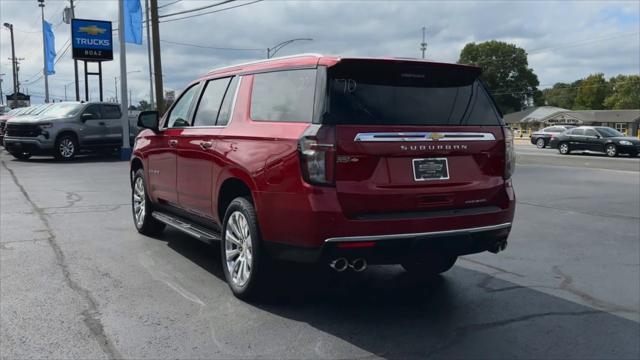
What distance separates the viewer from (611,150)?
2956cm

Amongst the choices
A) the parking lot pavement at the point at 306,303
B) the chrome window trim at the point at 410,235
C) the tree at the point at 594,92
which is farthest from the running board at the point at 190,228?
the tree at the point at 594,92

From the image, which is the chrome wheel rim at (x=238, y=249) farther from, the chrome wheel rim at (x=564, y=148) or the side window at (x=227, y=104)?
the chrome wheel rim at (x=564, y=148)

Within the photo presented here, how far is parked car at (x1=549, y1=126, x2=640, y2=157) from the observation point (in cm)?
2895

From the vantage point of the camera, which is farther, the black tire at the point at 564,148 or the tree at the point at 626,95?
the tree at the point at 626,95

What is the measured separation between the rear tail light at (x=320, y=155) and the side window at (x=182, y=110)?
94.2 inches

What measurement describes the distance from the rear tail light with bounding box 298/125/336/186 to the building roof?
86800mm

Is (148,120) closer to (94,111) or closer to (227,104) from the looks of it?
(227,104)

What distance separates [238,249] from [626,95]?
133 meters

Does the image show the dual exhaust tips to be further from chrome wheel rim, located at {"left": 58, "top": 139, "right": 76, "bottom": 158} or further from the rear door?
chrome wheel rim, located at {"left": 58, "top": 139, "right": 76, "bottom": 158}

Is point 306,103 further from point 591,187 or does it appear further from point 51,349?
point 591,187

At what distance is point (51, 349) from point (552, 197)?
10.4 m

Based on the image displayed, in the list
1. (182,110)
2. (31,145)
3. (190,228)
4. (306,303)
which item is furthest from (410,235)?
(31,145)

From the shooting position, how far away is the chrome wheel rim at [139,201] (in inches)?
294


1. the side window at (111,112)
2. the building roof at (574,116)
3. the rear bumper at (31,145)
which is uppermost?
the building roof at (574,116)
